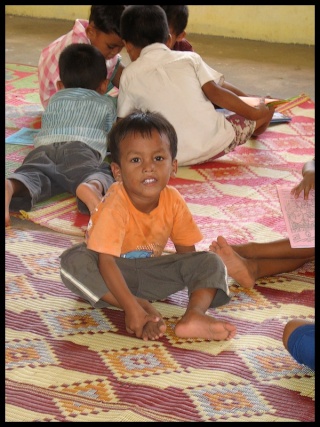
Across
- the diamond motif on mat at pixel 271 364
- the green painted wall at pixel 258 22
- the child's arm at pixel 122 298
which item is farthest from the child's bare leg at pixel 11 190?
the green painted wall at pixel 258 22

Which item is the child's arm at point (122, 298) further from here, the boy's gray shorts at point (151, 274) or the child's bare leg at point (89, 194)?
the child's bare leg at point (89, 194)

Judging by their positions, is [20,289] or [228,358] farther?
[20,289]

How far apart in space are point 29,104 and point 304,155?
1206mm

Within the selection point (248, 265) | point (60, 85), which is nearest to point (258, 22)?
point (60, 85)

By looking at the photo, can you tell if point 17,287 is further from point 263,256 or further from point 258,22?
point 258,22

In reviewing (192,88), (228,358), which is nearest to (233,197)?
(192,88)

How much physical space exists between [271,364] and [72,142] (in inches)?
46.8

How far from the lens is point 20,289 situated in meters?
1.88

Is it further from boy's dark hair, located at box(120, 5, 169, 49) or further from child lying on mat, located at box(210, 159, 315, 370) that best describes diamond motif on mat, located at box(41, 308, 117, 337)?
boy's dark hair, located at box(120, 5, 169, 49)

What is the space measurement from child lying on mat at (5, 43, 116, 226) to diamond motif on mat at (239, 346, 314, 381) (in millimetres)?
810

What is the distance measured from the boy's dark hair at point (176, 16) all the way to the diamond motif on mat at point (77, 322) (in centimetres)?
146

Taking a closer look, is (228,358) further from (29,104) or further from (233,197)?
(29,104)

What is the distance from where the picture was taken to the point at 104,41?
2.95 m

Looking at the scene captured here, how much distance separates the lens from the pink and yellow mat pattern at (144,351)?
141 centimetres
